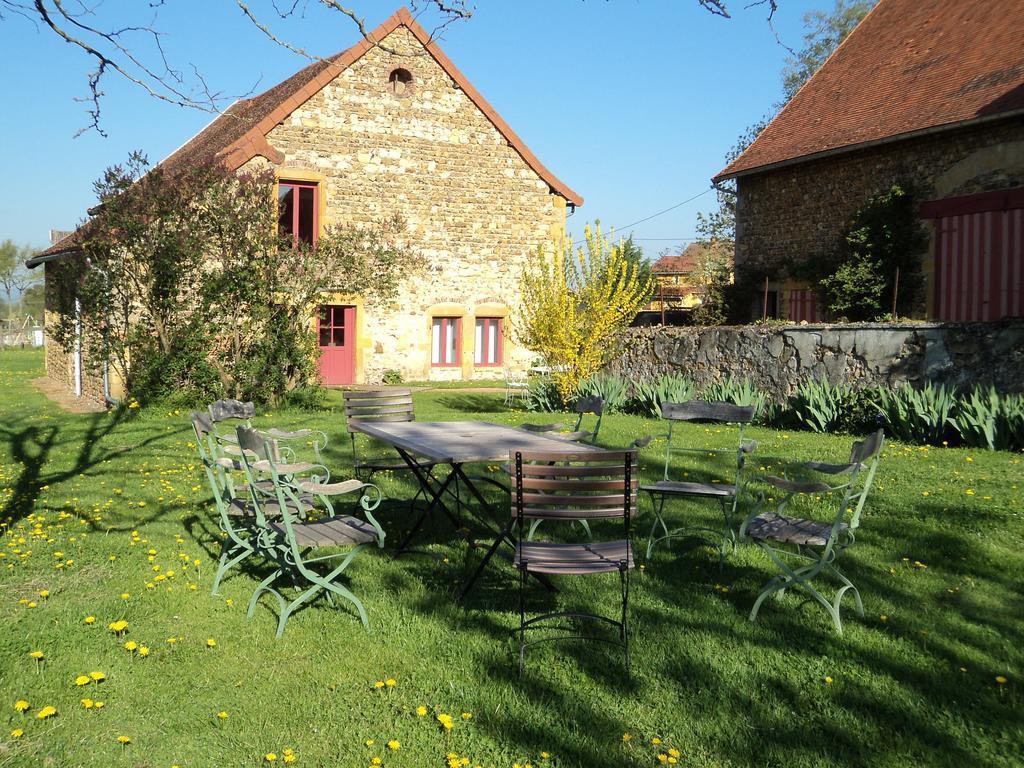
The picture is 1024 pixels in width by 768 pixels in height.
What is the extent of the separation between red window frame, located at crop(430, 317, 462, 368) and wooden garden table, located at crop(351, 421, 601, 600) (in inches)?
587

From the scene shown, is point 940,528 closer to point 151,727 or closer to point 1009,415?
point 1009,415

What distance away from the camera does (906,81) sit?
57.5ft

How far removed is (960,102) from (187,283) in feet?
44.0

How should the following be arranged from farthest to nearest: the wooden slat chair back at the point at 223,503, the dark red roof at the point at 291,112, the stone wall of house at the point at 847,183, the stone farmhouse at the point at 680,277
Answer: the stone farmhouse at the point at 680,277
the dark red roof at the point at 291,112
the stone wall of house at the point at 847,183
the wooden slat chair back at the point at 223,503

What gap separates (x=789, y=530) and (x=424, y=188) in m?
17.5

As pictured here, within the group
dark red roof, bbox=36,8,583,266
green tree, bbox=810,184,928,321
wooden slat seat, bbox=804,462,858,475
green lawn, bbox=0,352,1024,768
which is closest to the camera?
green lawn, bbox=0,352,1024,768

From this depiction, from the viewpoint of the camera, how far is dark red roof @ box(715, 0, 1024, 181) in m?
15.3

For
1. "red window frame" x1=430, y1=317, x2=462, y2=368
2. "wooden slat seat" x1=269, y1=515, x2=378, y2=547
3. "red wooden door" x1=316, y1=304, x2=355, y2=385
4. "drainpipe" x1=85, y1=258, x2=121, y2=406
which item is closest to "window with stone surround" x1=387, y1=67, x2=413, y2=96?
"red wooden door" x1=316, y1=304, x2=355, y2=385

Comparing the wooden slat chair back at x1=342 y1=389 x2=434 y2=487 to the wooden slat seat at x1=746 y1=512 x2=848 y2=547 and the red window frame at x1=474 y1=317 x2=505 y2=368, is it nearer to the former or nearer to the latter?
the wooden slat seat at x1=746 y1=512 x2=848 y2=547

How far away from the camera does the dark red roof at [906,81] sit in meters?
15.3

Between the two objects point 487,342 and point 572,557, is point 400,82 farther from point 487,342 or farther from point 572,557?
point 572,557

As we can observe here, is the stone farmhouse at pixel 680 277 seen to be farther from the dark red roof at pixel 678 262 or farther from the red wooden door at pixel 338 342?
the red wooden door at pixel 338 342

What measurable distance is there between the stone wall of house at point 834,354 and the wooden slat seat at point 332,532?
8096 millimetres

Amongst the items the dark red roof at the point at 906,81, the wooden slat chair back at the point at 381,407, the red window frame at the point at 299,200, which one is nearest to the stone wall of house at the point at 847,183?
the dark red roof at the point at 906,81
